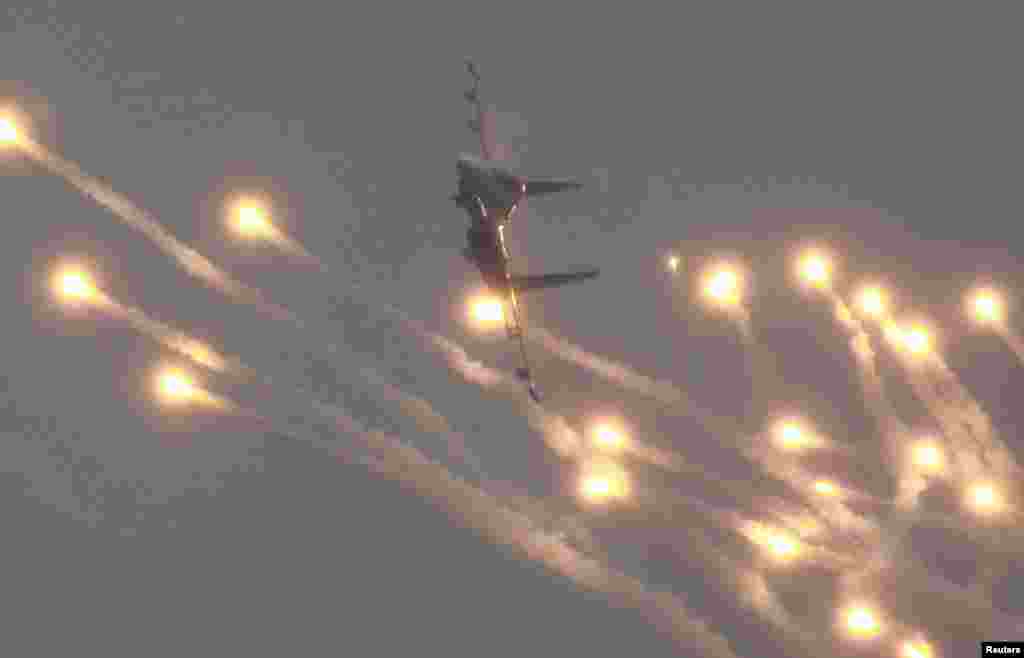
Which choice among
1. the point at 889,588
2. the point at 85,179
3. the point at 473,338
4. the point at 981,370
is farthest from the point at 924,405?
the point at 85,179

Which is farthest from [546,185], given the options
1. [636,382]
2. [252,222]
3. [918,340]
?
[918,340]

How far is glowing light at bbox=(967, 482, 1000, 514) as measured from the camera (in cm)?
4050

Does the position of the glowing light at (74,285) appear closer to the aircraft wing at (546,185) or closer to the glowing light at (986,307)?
the aircraft wing at (546,185)

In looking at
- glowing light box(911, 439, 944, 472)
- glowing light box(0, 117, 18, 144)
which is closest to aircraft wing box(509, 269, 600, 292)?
glowing light box(911, 439, 944, 472)

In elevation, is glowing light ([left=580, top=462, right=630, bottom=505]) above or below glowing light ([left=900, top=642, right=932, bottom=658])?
above

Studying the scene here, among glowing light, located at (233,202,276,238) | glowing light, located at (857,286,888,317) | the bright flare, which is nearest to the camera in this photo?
glowing light, located at (233,202,276,238)

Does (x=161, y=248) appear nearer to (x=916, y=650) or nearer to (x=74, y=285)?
(x=74, y=285)

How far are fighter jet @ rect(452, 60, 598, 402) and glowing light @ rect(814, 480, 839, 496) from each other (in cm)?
1529

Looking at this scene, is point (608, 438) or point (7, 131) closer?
point (608, 438)

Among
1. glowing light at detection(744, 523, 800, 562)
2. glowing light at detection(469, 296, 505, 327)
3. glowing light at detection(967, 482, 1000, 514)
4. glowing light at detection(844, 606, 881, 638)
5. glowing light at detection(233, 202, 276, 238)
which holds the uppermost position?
glowing light at detection(233, 202, 276, 238)

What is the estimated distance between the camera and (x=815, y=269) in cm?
4656

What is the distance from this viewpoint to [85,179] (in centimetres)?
4247

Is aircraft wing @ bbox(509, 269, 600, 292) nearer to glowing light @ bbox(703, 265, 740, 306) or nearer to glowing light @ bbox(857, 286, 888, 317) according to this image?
glowing light @ bbox(703, 265, 740, 306)

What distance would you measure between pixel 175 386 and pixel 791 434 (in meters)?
31.1
